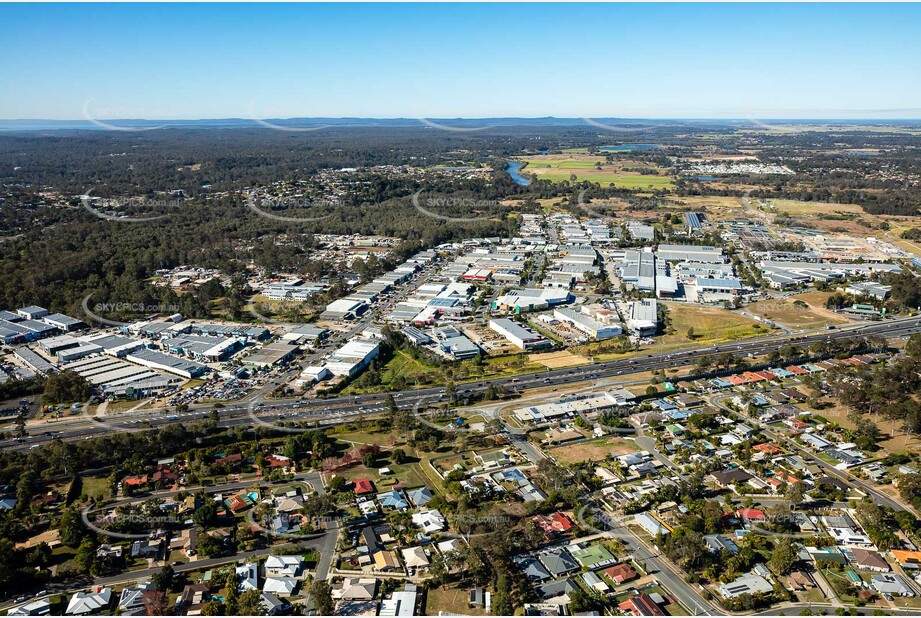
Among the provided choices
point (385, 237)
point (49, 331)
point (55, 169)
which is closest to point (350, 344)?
point (49, 331)

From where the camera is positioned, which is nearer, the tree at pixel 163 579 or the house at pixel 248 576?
the tree at pixel 163 579

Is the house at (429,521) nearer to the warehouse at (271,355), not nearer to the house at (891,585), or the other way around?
the house at (891,585)

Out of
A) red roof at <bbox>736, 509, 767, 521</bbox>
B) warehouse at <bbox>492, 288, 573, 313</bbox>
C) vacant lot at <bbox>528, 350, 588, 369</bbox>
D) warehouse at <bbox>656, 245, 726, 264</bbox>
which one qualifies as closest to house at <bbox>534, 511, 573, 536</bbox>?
red roof at <bbox>736, 509, 767, 521</bbox>

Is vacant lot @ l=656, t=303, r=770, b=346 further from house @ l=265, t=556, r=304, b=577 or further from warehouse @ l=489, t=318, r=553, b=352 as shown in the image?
house @ l=265, t=556, r=304, b=577

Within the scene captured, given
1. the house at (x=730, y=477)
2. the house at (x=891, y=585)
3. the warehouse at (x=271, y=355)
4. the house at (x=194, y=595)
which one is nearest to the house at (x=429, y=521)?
the house at (x=194, y=595)

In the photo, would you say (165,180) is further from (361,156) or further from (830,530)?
(830,530)

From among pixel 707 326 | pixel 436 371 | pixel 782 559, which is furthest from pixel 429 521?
pixel 707 326

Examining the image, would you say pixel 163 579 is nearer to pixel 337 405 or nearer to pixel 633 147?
pixel 337 405
